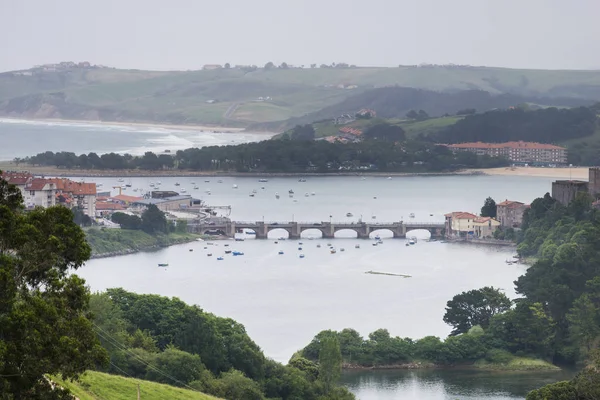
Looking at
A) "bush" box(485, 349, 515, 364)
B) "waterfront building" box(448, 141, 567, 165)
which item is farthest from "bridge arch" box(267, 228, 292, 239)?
"waterfront building" box(448, 141, 567, 165)

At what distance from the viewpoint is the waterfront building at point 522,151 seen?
67.1 meters

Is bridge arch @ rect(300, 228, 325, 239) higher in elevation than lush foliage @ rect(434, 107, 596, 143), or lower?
lower

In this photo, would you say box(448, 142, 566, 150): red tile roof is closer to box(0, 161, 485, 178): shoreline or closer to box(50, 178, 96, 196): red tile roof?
box(0, 161, 485, 178): shoreline

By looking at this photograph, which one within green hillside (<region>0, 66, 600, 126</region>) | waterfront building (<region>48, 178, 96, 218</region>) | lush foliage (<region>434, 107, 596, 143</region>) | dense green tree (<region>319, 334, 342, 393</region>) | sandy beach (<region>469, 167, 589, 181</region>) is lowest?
dense green tree (<region>319, 334, 342, 393</region>)

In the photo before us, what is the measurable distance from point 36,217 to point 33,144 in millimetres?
72074

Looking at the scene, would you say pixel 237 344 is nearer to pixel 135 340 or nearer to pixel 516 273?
pixel 135 340

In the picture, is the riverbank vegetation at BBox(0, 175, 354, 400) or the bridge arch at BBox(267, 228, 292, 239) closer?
the riverbank vegetation at BBox(0, 175, 354, 400)

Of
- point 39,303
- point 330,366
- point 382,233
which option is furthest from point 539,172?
point 39,303

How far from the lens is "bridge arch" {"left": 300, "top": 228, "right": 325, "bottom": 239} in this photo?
37.6m

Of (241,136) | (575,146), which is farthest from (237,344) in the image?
(241,136)

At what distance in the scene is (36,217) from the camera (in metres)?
8.85

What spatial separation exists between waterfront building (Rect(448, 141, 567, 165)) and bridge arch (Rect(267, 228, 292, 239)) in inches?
1127

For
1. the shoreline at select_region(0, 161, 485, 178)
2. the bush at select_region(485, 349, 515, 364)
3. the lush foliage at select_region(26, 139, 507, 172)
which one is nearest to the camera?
the bush at select_region(485, 349, 515, 364)

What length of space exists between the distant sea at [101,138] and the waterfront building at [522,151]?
46.0ft
